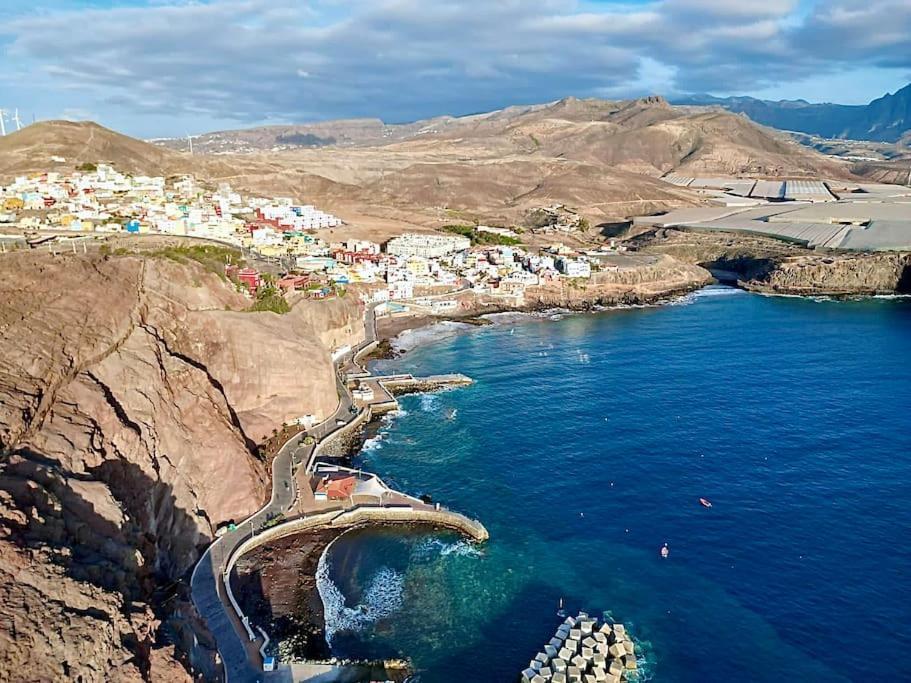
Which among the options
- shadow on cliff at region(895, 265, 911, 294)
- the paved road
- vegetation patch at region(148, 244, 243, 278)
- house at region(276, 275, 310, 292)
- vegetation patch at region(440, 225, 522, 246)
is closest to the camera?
the paved road

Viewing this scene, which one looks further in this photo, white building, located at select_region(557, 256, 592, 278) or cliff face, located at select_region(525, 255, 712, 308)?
white building, located at select_region(557, 256, 592, 278)

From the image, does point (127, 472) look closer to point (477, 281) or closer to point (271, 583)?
point (271, 583)

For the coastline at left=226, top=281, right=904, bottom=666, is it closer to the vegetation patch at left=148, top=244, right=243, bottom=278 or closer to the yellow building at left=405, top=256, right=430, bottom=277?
the vegetation patch at left=148, top=244, right=243, bottom=278

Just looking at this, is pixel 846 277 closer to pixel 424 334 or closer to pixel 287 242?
pixel 424 334

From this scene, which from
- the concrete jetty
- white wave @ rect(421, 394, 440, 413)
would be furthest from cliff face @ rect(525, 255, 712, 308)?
the concrete jetty

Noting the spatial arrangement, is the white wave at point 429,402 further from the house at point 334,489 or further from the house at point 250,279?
the house at point 250,279
